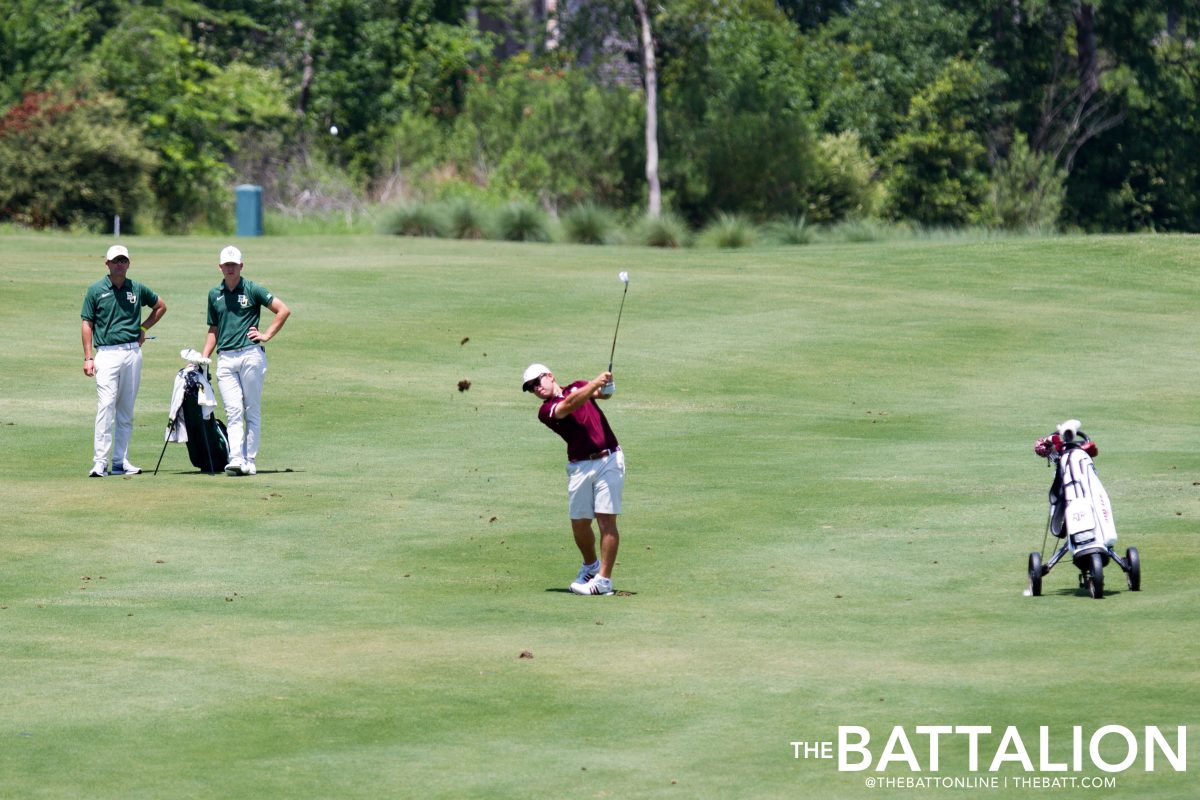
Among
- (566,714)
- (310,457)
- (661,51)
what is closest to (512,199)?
(661,51)

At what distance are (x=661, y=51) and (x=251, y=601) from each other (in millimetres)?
56987

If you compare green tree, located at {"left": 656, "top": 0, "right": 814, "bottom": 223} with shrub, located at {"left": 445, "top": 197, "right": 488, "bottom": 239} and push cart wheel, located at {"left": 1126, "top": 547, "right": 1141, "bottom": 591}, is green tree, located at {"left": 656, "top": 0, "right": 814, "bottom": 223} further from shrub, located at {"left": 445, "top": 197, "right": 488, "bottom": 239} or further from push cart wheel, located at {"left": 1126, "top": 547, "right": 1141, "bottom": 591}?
Result: push cart wheel, located at {"left": 1126, "top": 547, "right": 1141, "bottom": 591}

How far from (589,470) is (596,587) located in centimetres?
85

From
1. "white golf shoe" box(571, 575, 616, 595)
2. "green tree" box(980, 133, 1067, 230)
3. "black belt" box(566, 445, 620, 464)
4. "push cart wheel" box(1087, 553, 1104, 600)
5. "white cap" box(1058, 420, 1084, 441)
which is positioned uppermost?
"green tree" box(980, 133, 1067, 230)

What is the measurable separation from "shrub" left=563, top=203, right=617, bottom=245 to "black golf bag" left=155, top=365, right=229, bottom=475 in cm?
3095

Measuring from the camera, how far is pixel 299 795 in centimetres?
956

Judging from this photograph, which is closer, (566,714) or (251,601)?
(566,714)

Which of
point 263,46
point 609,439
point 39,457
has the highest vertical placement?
point 263,46

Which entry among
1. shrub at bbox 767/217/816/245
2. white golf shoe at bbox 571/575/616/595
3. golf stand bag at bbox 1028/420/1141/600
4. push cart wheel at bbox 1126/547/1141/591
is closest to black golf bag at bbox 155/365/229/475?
white golf shoe at bbox 571/575/616/595

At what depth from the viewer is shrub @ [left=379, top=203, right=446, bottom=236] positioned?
5228 cm

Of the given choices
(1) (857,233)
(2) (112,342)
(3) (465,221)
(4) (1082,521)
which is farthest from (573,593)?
(1) (857,233)

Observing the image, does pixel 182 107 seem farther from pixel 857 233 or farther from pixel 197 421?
pixel 197 421

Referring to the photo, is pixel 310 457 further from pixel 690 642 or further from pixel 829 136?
pixel 829 136

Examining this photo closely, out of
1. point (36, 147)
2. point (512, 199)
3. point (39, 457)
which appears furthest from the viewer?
point (512, 199)
